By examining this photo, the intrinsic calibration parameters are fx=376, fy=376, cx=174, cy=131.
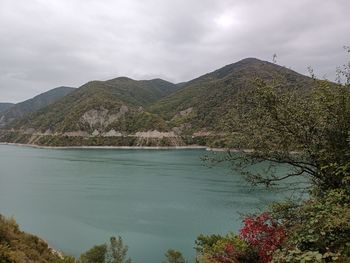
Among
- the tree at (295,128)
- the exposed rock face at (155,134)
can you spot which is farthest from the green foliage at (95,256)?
the exposed rock face at (155,134)

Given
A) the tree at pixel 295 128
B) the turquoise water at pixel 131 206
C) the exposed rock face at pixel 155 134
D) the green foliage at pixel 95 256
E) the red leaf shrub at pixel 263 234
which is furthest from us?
the exposed rock face at pixel 155 134

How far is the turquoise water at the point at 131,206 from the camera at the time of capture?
34.3m

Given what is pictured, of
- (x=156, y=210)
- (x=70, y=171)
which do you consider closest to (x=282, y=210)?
(x=156, y=210)

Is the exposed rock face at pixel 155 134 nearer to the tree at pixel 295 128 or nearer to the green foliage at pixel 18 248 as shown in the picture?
the green foliage at pixel 18 248

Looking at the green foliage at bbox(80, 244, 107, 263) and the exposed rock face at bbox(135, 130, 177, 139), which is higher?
the exposed rock face at bbox(135, 130, 177, 139)

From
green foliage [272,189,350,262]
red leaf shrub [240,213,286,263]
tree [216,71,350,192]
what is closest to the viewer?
green foliage [272,189,350,262]

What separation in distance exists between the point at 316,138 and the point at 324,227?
3.63 meters

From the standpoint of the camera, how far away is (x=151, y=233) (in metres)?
36.2

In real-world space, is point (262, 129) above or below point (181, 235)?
above

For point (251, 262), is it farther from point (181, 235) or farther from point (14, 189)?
point (14, 189)

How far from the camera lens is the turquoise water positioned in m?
34.3

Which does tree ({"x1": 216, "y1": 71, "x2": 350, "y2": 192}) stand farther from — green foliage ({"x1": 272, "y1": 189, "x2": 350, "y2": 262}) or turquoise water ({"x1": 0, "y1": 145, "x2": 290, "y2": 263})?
turquoise water ({"x1": 0, "y1": 145, "x2": 290, "y2": 263})

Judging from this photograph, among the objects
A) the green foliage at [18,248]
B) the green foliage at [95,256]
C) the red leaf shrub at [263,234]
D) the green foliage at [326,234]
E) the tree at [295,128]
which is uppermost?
the tree at [295,128]

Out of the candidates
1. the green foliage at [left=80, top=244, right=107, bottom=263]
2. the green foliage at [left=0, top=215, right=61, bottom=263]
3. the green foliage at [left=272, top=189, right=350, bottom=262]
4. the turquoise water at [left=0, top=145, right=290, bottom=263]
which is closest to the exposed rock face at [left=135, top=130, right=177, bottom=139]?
the turquoise water at [left=0, top=145, right=290, bottom=263]
